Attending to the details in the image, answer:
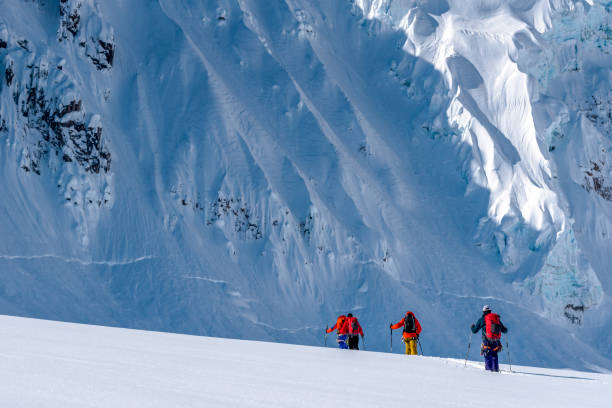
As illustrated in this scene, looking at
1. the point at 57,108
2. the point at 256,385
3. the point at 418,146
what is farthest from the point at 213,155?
the point at 256,385

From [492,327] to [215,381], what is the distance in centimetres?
941

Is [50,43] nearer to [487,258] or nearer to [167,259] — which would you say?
[167,259]

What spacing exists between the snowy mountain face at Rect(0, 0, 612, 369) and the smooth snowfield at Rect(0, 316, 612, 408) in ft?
78.0

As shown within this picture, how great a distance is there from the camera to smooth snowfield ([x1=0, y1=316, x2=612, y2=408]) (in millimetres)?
7688

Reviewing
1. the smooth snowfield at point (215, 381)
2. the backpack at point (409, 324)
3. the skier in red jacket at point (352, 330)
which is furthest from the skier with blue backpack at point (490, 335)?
the skier in red jacket at point (352, 330)

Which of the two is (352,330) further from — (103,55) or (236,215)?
(103,55)

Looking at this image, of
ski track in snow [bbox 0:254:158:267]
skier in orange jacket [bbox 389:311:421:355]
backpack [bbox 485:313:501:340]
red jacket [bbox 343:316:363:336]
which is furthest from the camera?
ski track in snow [bbox 0:254:158:267]

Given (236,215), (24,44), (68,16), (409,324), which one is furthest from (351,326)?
(68,16)

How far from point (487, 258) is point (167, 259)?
20.7 m

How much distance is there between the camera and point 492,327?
688 inches

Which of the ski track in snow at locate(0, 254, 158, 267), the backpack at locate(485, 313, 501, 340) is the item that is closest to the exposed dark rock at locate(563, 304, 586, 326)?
the ski track in snow at locate(0, 254, 158, 267)

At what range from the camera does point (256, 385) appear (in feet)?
31.3

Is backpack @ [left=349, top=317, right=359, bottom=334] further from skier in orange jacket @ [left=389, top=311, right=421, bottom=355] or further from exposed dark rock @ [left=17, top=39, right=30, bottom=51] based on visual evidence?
exposed dark rock @ [left=17, top=39, right=30, bottom=51]

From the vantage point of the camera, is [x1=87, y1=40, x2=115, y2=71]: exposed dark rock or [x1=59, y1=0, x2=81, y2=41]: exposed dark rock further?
[x1=87, y1=40, x2=115, y2=71]: exposed dark rock
